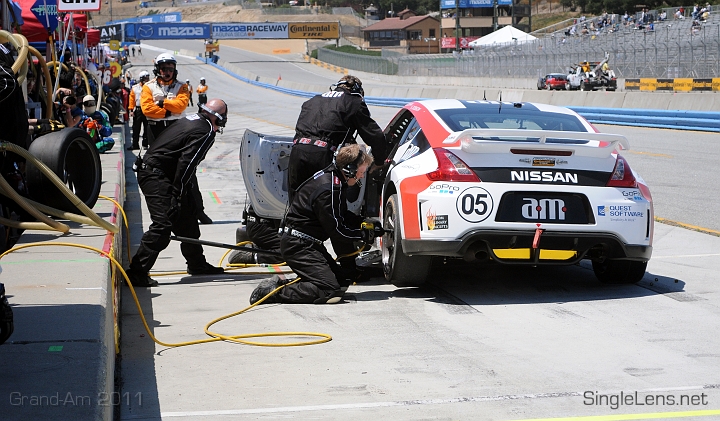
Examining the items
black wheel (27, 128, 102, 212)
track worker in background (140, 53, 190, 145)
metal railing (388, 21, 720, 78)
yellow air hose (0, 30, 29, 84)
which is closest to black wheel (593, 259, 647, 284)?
black wheel (27, 128, 102, 212)

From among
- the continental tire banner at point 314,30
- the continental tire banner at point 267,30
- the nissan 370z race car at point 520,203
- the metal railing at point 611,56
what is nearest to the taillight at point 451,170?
the nissan 370z race car at point 520,203

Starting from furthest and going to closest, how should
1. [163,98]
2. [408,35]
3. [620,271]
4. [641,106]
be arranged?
1. [408,35]
2. [641,106]
3. [163,98]
4. [620,271]

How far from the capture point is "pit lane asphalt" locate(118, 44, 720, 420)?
4.68 metres


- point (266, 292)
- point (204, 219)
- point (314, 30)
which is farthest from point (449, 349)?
point (314, 30)

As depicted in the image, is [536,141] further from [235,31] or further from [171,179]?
[235,31]

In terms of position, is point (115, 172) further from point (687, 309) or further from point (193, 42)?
point (193, 42)

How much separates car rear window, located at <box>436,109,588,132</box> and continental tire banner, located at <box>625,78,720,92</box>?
1217 inches

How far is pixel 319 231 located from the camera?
286 inches

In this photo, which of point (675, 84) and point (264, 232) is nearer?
point (264, 232)

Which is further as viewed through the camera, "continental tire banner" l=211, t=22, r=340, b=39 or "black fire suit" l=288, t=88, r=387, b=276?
"continental tire banner" l=211, t=22, r=340, b=39

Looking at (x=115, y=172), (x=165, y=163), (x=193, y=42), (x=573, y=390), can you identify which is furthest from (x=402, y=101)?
(x=193, y=42)

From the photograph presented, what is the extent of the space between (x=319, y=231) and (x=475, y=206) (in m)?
1.28

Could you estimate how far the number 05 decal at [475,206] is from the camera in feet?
22.2

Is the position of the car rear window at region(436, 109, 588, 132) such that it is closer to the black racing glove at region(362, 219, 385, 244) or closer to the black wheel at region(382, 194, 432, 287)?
the black wheel at region(382, 194, 432, 287)
